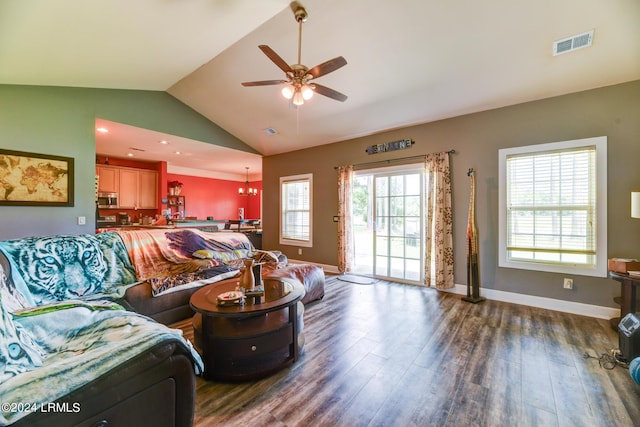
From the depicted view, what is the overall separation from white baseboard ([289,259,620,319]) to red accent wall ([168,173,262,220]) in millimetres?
8130

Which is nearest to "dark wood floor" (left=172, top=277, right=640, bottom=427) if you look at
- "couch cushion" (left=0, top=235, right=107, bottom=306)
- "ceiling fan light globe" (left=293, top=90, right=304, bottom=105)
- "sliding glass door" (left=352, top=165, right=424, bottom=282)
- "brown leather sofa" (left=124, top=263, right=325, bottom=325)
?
"brown leather sofa" (left=124, top=263, right=325, bottom=325)

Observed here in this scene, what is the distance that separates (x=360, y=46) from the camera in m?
3.25

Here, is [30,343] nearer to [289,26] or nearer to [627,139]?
[289,26]

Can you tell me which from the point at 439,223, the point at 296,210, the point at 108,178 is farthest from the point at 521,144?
the point at 108,178

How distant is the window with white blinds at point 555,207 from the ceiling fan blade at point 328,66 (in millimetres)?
2816

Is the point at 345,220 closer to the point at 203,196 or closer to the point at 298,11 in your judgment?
the point at 298,11

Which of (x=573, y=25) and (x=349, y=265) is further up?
(x=573, y=25)

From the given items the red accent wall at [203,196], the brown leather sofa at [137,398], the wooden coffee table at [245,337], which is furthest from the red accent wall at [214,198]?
the brown leather sofa at [137,398]

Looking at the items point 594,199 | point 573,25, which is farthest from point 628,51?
point 594,199

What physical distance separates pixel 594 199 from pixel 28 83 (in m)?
7.37

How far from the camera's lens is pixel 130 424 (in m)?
1.03

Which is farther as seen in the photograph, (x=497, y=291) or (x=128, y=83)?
(x=128, y=83)

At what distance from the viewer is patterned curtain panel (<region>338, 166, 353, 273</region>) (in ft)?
17.1

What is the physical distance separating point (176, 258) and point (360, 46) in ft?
11.9
